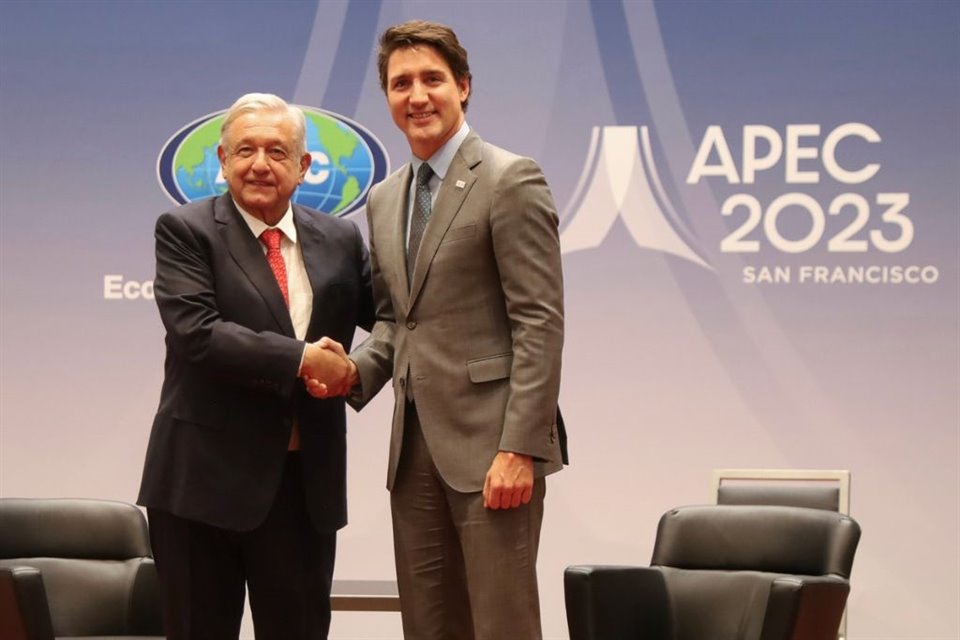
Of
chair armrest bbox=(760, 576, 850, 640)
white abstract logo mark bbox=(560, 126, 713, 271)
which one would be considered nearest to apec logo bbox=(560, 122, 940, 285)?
white abstract logo mark bbox=(560, 126, 713, 271)

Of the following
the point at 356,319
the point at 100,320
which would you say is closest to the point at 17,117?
the point at 100,320

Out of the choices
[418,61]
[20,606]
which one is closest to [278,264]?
[418,61]

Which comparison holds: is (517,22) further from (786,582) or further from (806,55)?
(786,582)

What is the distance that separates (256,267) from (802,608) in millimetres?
2104

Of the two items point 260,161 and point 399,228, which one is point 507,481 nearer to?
point 399,228

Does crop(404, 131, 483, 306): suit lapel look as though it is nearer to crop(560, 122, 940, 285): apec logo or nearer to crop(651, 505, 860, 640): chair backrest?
crop(651, 505, 860, 640): chair backrest

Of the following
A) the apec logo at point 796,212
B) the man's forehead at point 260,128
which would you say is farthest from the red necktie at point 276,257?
the apec logo at point 796,212

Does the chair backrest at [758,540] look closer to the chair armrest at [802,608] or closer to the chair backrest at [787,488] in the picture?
the chair armrest at [802,608]

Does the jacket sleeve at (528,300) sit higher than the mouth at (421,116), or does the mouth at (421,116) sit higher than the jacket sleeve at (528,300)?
the mouth at (421,116)

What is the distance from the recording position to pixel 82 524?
4754 millimetres

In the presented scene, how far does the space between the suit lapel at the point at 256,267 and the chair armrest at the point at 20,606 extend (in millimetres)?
1626

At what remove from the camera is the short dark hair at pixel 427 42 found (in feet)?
9.18

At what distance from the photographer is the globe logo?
6.08 meters

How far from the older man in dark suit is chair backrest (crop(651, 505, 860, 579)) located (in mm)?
1941
